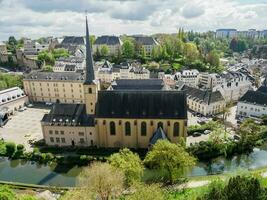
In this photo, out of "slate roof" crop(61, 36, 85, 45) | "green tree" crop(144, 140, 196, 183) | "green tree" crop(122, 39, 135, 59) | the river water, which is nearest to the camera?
"green tree" crop(144, 140, 196, 183)

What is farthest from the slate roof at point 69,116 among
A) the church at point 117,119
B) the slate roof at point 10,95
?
the slate roof at point 10,95

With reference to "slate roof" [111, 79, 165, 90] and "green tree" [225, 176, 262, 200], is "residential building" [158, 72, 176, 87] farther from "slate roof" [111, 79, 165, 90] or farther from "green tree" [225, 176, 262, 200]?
"green tree" [225, 176, 262, 200]

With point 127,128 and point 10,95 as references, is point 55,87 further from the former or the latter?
point 127,128

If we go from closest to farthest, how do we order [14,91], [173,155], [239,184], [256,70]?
[239,184], [173,155], [14,91], [256,70]

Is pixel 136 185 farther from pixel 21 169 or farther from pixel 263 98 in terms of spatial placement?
pixel 263 98

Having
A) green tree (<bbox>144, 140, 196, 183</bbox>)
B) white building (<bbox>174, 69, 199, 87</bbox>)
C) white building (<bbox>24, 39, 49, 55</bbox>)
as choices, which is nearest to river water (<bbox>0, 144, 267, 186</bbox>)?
green tree (<bbox>144, 140, 196, 183</bbox>)

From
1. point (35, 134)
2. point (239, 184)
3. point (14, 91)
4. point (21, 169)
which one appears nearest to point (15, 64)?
point (14, 91)

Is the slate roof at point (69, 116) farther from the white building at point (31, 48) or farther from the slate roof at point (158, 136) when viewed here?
the white building at point (31, 48)
